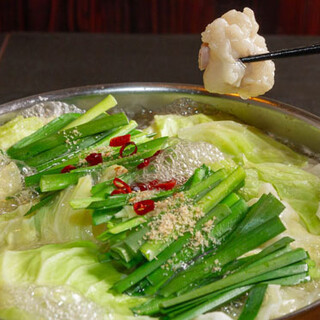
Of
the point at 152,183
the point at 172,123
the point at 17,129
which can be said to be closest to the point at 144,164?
the point at 152,183

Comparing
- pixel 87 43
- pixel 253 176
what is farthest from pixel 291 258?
pixel 87 43

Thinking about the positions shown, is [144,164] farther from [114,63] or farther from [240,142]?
[114,63]

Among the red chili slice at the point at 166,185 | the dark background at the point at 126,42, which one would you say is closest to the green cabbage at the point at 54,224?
the red chili slice at the point at 166,185


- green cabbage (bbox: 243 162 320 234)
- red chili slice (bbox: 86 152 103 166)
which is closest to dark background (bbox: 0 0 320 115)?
green cabbage (bbox: 243 162 320 234)

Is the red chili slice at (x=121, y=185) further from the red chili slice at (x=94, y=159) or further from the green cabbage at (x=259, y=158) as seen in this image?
the green cabbage at (x=259, y=158)

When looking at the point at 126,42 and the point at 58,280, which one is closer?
the point at 58,280

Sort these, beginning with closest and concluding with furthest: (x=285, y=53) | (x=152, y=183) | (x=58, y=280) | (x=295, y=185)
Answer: (x=58, y=280) → (x=285, y=53) → (x=152, y=183) → (x=295, y=185)

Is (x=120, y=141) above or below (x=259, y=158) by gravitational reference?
above
